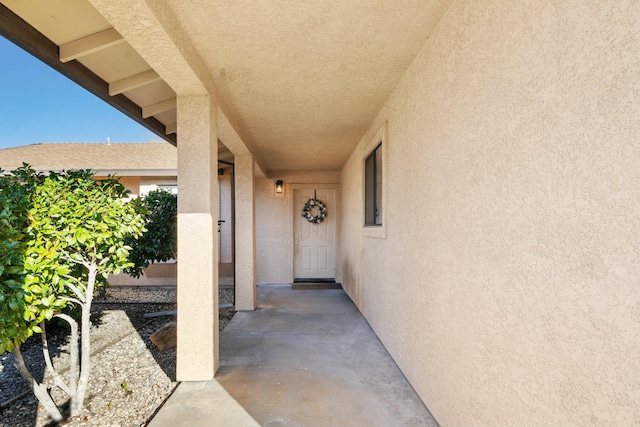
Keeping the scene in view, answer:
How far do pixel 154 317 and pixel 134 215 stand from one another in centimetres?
288

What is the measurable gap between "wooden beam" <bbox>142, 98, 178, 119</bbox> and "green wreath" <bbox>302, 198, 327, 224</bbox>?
13.8ft

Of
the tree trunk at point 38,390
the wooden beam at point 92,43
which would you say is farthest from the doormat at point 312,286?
the wooden beam at point 92,43

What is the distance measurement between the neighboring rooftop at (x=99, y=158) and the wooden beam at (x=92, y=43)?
512 centimetres

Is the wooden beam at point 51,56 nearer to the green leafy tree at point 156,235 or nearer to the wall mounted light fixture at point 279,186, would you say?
the green leafy tree at point 156,235

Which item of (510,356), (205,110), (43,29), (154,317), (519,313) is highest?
(43,29)

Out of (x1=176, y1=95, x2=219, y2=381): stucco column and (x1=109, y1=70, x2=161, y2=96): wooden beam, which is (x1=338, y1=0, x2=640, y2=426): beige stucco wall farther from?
(x1=109, y1=70, x2=161, y2=96): wooden beam

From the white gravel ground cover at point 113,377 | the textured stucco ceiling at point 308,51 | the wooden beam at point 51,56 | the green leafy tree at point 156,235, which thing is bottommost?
the white gravel ground cover at point 113,377

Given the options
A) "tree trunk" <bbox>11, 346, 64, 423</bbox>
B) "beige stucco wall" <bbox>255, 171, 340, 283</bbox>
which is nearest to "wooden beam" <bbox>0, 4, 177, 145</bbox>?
"tree trunk" <bbox>11, 346, 64, 423</bbox>

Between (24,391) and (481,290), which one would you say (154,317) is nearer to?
(24,391)

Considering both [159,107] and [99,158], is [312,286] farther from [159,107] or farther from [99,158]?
[99,158]

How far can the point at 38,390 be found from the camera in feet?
7.04

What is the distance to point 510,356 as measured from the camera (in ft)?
4.49

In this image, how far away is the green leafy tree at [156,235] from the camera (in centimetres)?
472

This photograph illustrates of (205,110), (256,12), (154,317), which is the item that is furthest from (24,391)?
(256,12)
